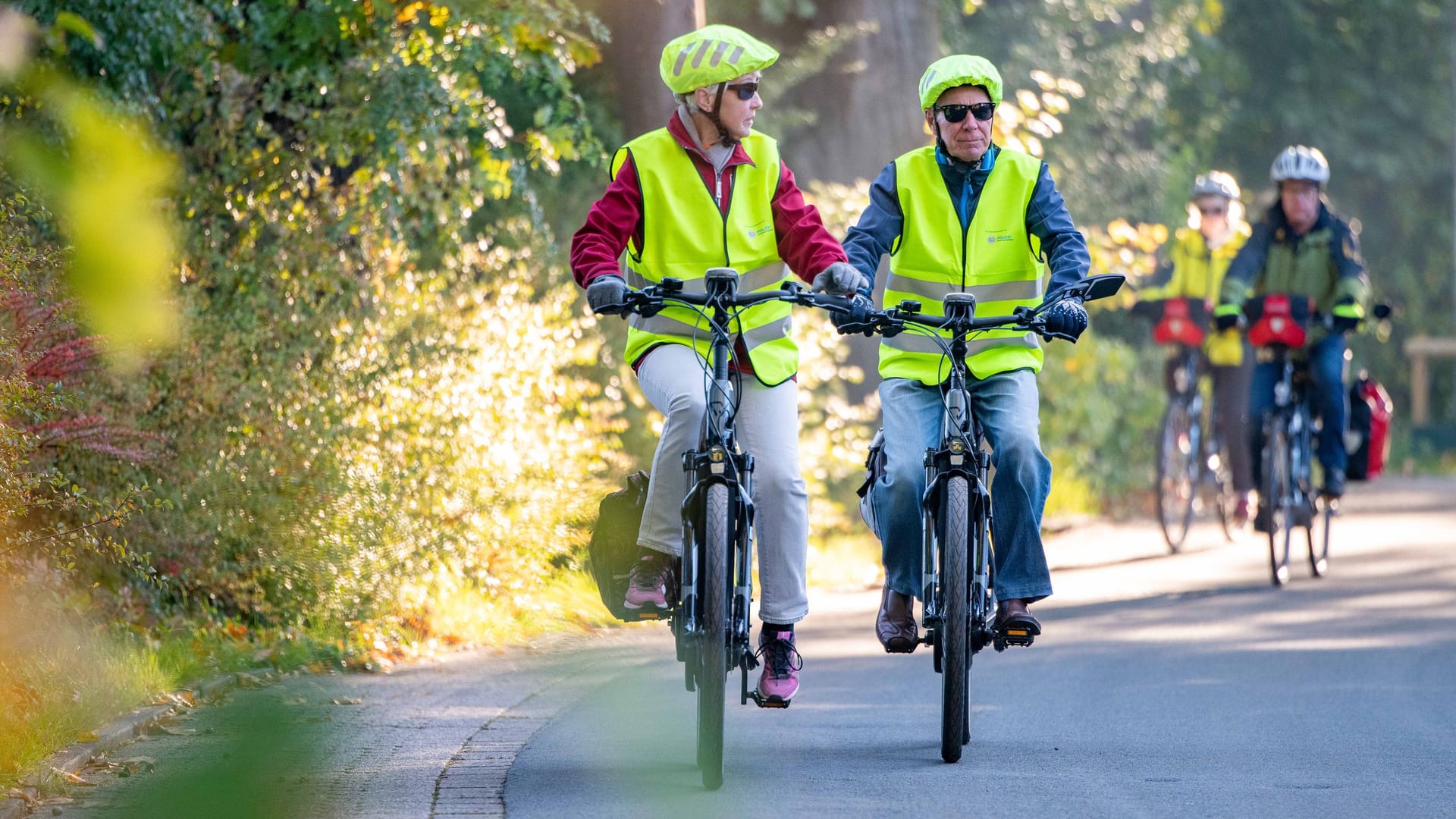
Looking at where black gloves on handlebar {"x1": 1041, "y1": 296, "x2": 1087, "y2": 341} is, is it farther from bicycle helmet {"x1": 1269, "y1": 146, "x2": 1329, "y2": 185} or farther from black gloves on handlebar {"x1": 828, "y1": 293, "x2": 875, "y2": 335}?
bicycle helmet {"x1": 1269, "y1": 146, "x2": 1329, "y2": 185}

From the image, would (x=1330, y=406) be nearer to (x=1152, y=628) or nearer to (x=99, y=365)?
(x=1152, y=628)

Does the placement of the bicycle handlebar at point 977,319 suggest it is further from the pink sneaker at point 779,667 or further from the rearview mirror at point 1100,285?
the pink sneaker at point 779,667

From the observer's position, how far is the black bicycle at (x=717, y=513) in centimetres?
500

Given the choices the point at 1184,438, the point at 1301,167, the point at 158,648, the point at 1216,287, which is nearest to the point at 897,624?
the point at 158,648

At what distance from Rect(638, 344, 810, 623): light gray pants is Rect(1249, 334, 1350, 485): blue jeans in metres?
5.67

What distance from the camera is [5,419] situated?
5.63 meters

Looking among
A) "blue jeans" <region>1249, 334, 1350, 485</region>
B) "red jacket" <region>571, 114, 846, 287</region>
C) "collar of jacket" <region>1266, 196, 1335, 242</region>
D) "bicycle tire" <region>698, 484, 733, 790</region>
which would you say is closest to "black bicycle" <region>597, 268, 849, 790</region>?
"bicycle tire" <region>698, 484, 733, 790</region>

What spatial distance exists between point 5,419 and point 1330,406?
288 inches

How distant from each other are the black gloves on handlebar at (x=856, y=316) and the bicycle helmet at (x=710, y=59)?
2.27ft

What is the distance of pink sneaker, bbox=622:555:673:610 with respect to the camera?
217 inches

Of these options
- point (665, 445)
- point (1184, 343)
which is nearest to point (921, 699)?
point (665, 445)

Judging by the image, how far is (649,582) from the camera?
219 inches

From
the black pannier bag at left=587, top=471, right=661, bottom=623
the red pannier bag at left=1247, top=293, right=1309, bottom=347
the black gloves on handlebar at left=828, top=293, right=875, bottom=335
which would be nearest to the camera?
the black gloves on handlebar at left=828, top=293, right=875, bottom=335

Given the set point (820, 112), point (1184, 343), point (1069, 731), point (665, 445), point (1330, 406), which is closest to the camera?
point (665, 445)
